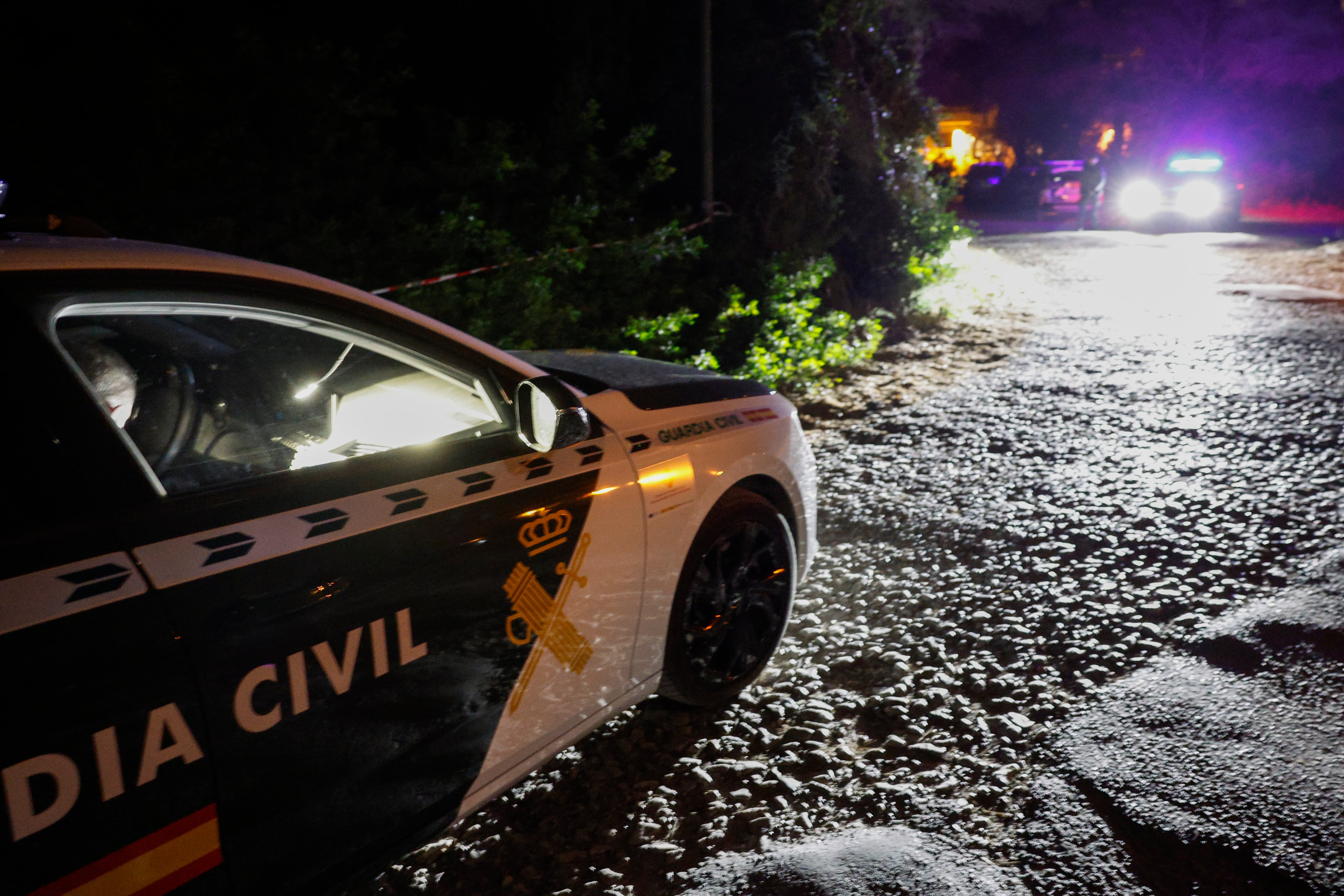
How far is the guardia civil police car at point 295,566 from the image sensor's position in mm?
1630

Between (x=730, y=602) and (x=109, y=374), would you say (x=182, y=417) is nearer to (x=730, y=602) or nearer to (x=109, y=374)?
(x=109, y=374)

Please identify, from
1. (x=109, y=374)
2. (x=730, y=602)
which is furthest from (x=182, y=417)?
(x=730, y=602)

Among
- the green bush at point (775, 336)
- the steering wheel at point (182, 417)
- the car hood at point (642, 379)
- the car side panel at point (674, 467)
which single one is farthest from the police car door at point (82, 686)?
the green bush at point (775, 336)

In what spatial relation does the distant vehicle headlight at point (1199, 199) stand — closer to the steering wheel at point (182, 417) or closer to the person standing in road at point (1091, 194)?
the person standing in road at point (1091, 194)

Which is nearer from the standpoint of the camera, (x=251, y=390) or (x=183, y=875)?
(x=183, y=875)

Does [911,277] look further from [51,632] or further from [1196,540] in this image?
[51,632]

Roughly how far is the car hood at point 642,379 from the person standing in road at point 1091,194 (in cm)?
2211

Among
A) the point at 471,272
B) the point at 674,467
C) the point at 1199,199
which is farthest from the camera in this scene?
the point at 1199,199

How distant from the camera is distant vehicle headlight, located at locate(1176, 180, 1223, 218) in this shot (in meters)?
21.4

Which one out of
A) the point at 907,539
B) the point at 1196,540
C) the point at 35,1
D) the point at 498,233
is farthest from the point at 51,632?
the point at 35,1

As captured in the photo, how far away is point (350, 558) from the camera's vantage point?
2.02m

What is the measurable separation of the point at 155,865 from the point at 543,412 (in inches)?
49.1

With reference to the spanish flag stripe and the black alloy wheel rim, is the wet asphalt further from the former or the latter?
the spanish flag stripe

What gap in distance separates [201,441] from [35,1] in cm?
500
